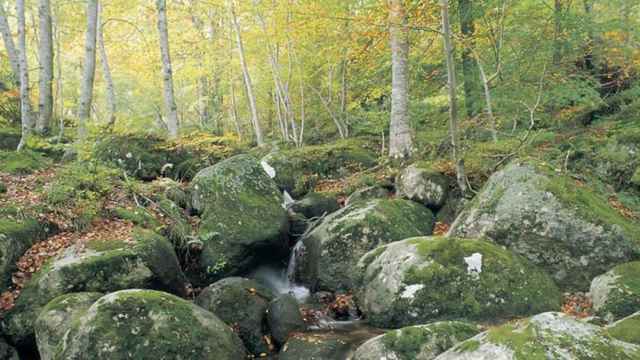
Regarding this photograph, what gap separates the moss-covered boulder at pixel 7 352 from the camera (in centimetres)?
591

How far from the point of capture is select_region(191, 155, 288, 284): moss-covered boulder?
860 cm

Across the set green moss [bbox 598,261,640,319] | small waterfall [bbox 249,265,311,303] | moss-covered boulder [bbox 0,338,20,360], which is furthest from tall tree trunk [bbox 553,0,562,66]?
moss-covered boulder [bbox 0,338,20,360]

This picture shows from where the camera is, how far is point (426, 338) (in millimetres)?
4676

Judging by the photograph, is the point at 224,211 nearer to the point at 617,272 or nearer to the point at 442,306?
the point at 442,306

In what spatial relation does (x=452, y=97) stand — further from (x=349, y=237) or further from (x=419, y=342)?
(x=419, y=342)

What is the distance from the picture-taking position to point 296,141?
54.6 ft

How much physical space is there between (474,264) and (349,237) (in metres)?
2.57

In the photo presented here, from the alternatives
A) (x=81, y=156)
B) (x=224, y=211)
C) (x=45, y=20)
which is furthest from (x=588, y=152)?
(x=45, y=20)

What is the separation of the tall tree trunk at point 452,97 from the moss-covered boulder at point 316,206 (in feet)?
9.57

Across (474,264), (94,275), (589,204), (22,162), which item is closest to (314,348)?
(474,264)

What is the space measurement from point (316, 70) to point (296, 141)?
2.60 metres

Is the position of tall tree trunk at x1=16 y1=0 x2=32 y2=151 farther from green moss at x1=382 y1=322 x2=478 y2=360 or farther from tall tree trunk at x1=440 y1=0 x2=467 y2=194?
green moss at x1=382 y1=322 x2=478 y2=360

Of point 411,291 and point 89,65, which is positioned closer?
point 411,291

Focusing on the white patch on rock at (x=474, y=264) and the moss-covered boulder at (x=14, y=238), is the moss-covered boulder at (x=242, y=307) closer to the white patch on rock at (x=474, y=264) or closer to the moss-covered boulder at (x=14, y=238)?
the moss-covered boulder at (x=14, y=238)
